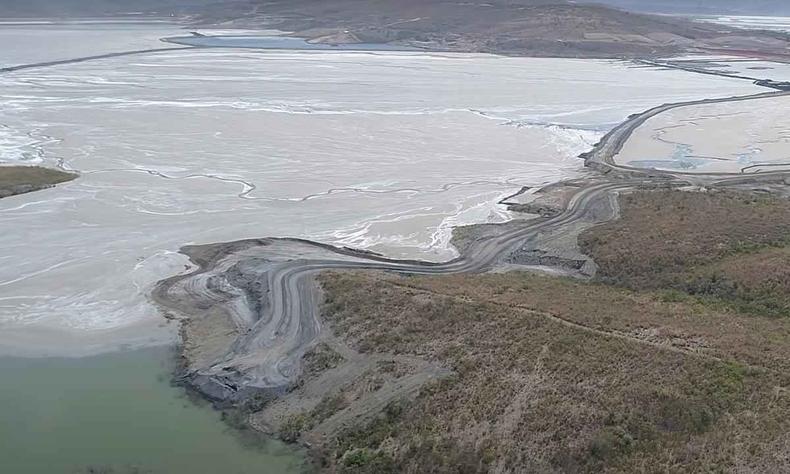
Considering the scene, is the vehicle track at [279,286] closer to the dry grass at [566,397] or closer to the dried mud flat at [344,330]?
the dried mud flat at [344,330]

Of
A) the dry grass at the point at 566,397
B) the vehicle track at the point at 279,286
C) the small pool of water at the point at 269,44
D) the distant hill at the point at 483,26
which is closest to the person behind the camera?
the dry grass at the point at 566,397

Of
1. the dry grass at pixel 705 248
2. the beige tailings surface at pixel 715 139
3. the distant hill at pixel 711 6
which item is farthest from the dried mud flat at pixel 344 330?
the distant hill at pixel 711 6

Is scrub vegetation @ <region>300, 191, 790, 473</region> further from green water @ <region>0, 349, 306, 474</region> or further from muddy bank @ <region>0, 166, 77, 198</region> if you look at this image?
A: muddy bank @ <region>0, 166, 77, 198</region>

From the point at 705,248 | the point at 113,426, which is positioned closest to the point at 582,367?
the point at 705,248

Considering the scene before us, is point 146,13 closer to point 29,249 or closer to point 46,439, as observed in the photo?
point 29,249

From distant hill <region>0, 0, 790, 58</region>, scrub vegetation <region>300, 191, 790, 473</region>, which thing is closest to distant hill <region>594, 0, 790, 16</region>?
distant hill <region>0, 0, 790, 58</region>

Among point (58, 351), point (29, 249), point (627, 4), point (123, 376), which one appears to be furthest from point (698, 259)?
point (627, 4)
